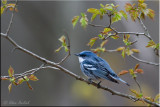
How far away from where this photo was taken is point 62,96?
288 inches

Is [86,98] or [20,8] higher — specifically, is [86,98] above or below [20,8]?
below

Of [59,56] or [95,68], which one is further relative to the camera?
[59,56]

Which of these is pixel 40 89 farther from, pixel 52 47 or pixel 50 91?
pixel 52 47

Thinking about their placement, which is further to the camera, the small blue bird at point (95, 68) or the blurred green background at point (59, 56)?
the blurred green background at point (59, 56)

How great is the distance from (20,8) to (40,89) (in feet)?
7.56

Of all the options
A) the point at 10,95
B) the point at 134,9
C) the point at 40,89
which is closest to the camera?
the point at 134,9

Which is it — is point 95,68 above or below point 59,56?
below

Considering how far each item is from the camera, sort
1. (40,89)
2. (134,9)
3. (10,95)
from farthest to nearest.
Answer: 1. (40,89)
2. (10,95)
3. (134,9)

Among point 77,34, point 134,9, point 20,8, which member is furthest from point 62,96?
point 134,9

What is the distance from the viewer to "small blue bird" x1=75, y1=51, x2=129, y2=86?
388cm

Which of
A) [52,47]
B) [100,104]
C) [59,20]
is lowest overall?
[100,104]

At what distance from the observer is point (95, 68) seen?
410cm

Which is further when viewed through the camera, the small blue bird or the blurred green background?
the blurred green background

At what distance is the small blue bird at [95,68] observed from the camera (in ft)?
12.7
